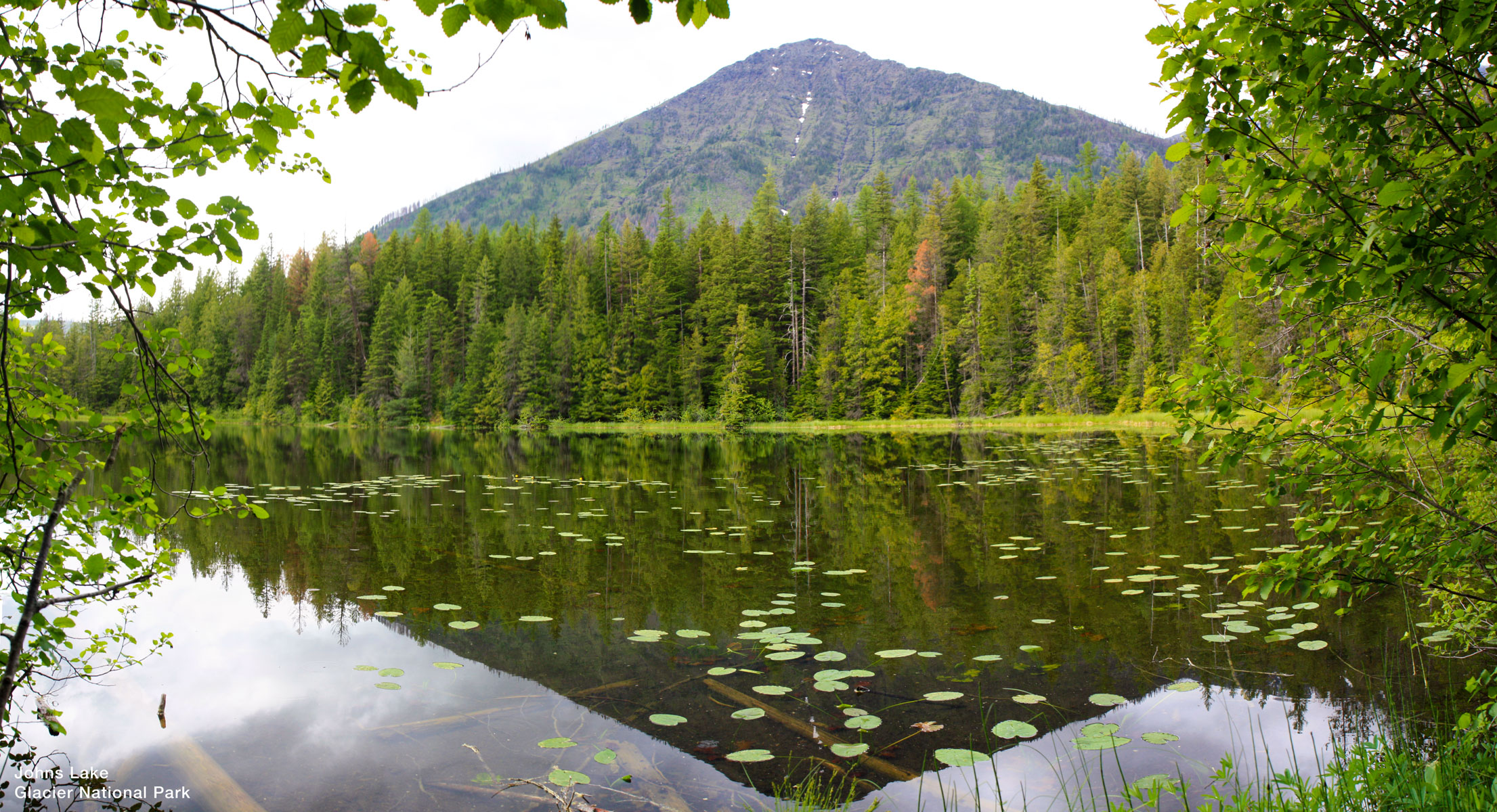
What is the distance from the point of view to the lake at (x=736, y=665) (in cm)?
365

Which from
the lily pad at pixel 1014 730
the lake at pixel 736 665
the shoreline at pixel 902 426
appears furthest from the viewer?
the shoreline at pixel 902 426

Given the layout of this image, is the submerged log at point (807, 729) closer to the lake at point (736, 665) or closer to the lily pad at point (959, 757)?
the lake at point (736, 665)

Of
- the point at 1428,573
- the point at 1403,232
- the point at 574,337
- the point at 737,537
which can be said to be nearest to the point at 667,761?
the point at 1428,573

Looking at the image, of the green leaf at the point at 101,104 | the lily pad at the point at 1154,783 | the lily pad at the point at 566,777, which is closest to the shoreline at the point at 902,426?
the lily pad at the point at 1154,783

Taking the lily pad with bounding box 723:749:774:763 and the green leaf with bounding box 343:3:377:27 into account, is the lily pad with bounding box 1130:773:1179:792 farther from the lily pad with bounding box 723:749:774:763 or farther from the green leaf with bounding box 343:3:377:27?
the green leaf with bounding box 343:3:377:27

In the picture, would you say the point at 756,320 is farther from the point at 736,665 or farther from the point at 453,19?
the point at 453,19

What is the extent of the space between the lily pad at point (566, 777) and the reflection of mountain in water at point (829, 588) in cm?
53

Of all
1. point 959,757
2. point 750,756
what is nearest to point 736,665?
point 750,756

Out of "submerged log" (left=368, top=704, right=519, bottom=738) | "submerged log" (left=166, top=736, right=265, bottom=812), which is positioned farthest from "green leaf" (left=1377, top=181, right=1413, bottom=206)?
"submerged log" (left=166, top=736, right=265, bottom=812)

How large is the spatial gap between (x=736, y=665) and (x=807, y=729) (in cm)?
108

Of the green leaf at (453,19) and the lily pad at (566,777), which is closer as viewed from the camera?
the green leaf at (453,19)

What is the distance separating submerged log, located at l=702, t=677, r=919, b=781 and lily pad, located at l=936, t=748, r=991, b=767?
0.15 meters

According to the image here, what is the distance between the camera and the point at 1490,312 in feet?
6.85

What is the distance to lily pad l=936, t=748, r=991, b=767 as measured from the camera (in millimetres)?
3549
